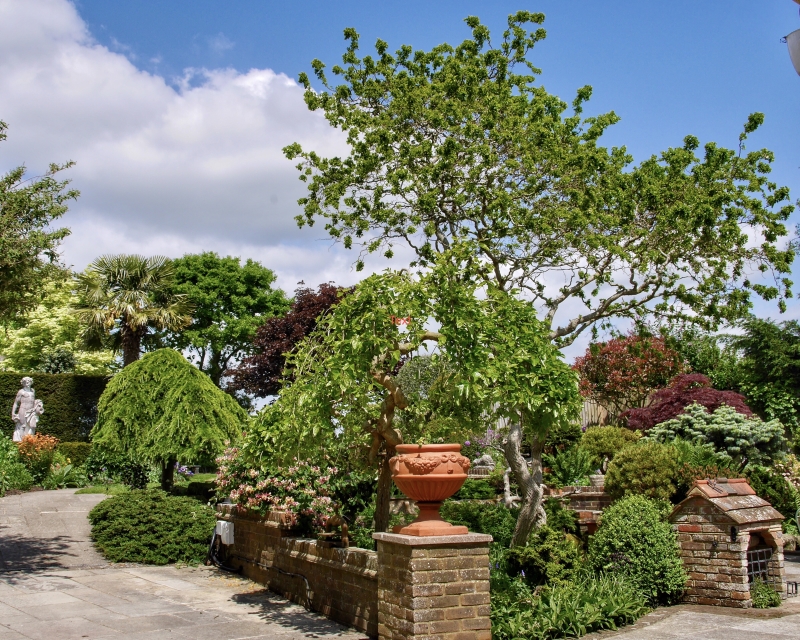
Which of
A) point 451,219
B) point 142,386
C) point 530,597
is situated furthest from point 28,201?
point 530,597

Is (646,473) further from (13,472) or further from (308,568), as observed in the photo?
(13,472)

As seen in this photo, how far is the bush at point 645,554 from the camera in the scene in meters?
7.87

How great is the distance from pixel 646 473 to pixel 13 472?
14019 millimetres

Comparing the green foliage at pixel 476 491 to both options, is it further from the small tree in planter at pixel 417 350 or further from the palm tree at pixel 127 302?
the palm tree at pixel 127 302

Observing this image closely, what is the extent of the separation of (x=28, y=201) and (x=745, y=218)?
10031 millimetres

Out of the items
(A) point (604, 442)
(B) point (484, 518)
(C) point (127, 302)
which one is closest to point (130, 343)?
(C) point (127, 302)

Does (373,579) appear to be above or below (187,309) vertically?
below

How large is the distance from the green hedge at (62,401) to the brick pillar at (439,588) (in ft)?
62.1

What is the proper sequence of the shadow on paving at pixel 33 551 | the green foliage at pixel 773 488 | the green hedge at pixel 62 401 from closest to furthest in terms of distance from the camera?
the shadow on paving at pixel 33 551 < the green foliage at pixel 773 488 < the green hedge at pixel 62 401

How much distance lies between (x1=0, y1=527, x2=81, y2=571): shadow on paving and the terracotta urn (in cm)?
626

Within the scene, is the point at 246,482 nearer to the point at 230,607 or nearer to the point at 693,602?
the point at 230,607

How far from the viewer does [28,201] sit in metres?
9.66

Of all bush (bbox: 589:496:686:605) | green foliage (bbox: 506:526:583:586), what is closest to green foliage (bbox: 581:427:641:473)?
green foliage (bbox: 506:526:583:586)

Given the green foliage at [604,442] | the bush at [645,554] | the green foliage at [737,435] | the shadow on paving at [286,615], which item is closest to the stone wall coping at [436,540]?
the shadow on paving at [286,615]
